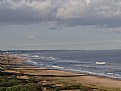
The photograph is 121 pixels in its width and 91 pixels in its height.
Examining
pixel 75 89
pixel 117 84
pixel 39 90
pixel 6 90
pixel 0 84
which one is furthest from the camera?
pixel 117 84

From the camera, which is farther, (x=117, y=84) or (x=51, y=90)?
(x=117, y=84)

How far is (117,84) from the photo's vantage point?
68.6m

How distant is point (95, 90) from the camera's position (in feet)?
178

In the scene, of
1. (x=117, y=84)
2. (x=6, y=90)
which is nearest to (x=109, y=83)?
(x=117, y=84)

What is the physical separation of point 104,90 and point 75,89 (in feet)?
15.0

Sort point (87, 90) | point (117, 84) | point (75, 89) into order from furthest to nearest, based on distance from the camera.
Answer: point (117, 84) → point (75, 89) → point (87, 90)

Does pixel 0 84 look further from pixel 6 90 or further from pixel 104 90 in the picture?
pixel 104 90

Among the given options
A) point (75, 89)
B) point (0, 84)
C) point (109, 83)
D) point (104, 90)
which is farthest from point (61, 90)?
point (109, 83)

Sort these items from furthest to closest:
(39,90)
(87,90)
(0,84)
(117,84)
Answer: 1. (117,84)
2. (87,90)
3. (0,84)
4. (39,90)

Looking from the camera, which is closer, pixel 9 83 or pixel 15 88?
pixel 15 88

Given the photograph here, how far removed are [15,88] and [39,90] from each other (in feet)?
12.2

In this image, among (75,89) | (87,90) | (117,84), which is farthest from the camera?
(117,84)

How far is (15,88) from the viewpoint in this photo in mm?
41625

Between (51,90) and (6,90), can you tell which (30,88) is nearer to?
(6,90)
